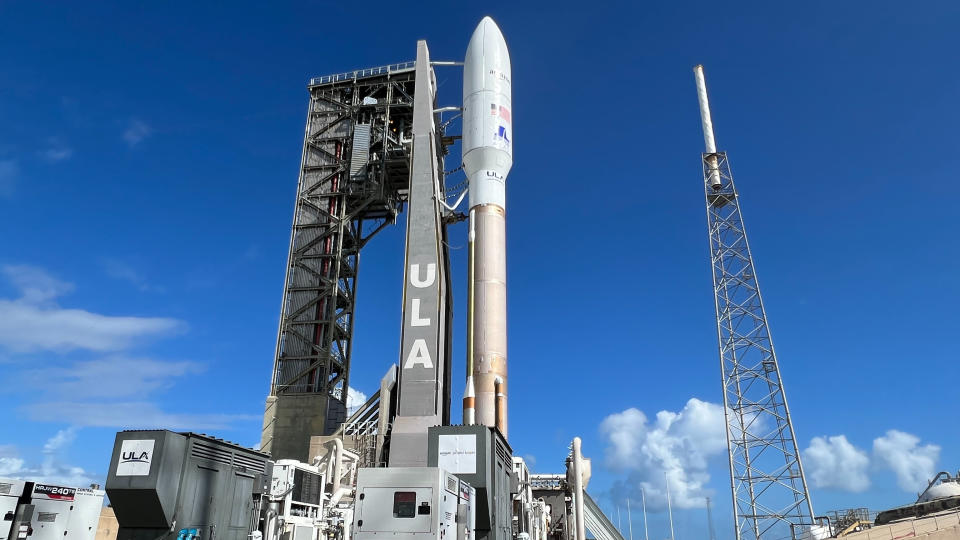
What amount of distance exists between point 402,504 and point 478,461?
524 cm

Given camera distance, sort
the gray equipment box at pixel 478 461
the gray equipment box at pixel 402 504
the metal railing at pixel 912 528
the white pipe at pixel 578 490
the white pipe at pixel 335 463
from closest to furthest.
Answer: the gray equipment box at pixel 402 504 → the gray equipment box at pixel 478 461 → the white pipe at pixel 335 463 → the white pipe at pixel 578 490 → the metal railing at pixel 912 528

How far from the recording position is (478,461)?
17.6m

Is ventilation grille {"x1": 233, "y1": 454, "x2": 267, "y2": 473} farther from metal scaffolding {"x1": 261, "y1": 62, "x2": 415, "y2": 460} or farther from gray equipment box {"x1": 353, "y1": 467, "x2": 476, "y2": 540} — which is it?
metal scaffolding {"x1": 261, "y1": 62, "x2": 415, "y2": 460}

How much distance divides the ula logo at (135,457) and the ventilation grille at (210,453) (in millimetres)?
1181

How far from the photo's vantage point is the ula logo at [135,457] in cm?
1562

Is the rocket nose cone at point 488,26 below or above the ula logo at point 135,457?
above

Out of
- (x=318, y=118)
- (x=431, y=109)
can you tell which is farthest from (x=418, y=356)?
(x=318, y=118)

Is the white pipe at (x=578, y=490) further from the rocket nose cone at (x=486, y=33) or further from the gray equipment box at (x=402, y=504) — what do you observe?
the rocket nose cone at (x=486, y=33)

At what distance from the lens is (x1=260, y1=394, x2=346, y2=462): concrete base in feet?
125

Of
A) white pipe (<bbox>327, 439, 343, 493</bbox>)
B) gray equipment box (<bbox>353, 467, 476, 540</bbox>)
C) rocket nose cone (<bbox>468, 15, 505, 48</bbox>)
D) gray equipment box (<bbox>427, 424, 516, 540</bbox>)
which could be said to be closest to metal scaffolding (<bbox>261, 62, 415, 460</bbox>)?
rocket nose cone (<bbox>468, 15, 505, 48</bbox>)

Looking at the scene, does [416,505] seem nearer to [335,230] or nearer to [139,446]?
[139,446]

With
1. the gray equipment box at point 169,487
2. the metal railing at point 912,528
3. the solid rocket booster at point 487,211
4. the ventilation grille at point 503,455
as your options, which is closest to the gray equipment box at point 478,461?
the ventilation grille at point 503,455

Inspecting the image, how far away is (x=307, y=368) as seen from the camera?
40.0 m

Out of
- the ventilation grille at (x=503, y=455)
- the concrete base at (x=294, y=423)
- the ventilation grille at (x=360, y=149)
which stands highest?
the ventilation grille at (x=360, y=149)
